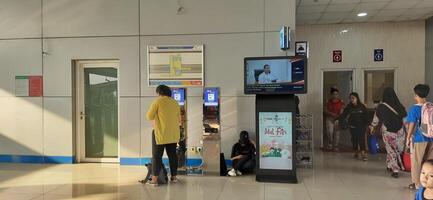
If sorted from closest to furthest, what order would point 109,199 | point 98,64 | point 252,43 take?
1. point 109,199
2. point 252,43
3. point 98,64

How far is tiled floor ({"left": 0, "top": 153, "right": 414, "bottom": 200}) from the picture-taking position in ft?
14.5

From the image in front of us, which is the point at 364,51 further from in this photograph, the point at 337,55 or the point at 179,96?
the point at 179,96

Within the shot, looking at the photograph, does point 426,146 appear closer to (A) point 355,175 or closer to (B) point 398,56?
(A) point 355,175

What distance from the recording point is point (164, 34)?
247 inches

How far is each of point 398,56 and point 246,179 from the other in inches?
204

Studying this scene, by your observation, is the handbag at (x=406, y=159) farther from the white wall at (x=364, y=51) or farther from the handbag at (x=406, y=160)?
the white wall at (x=364, y=51)

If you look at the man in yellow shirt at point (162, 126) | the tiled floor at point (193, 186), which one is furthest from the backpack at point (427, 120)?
the man in yellow shirt at point (162, 126)

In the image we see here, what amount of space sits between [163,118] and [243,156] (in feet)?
4.81

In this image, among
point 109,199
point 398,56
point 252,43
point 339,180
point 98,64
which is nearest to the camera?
point 109,199

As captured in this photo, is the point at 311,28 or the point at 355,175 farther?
the point at 311,28

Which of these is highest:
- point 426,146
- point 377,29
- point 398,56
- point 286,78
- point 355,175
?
point 377,29

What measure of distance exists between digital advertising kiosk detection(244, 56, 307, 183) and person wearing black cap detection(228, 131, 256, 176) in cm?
45

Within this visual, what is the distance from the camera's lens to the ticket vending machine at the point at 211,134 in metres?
5.54

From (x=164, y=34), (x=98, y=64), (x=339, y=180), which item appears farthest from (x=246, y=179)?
(x=98, y=64)
